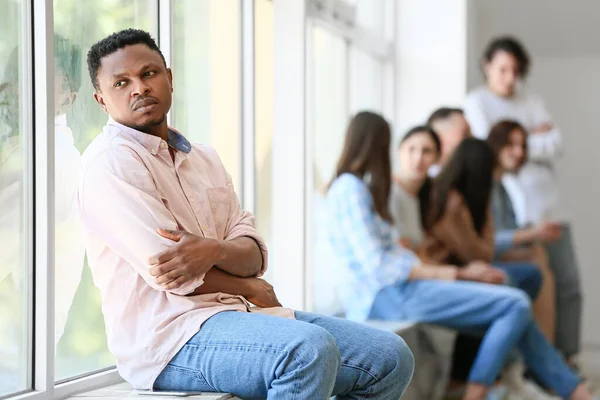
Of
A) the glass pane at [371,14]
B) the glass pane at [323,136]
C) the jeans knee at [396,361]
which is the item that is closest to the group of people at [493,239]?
the glass pane at [323,136]

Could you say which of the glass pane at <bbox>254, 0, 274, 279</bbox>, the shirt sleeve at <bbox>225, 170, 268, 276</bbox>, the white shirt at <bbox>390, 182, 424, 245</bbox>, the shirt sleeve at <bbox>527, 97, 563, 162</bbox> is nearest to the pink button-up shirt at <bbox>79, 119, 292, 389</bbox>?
the shirt sleeve at <bbox>225, 170, 268, 276</bbox>

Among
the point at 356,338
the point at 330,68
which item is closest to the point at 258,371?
the point at 356,338

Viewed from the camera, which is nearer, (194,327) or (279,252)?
(194,327)

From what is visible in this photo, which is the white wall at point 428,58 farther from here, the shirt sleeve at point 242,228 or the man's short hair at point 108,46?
the man's short hair at point 108,46

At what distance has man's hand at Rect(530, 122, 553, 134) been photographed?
3684mm

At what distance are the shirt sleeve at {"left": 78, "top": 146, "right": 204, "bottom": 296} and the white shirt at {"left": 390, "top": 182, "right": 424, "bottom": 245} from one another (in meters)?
2.00

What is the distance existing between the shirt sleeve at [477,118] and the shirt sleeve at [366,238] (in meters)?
0.55

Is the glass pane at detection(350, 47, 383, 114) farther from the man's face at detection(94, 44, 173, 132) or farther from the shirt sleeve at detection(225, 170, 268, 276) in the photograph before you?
the man's face at detection(94, 44, 173, 132)

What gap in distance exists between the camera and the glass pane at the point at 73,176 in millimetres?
2074

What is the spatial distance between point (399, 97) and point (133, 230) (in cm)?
229

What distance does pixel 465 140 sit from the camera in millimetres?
3709

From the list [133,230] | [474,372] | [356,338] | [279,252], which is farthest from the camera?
[474,372]

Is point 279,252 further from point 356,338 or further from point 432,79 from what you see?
point 356,338

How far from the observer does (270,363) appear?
64.8 inches
